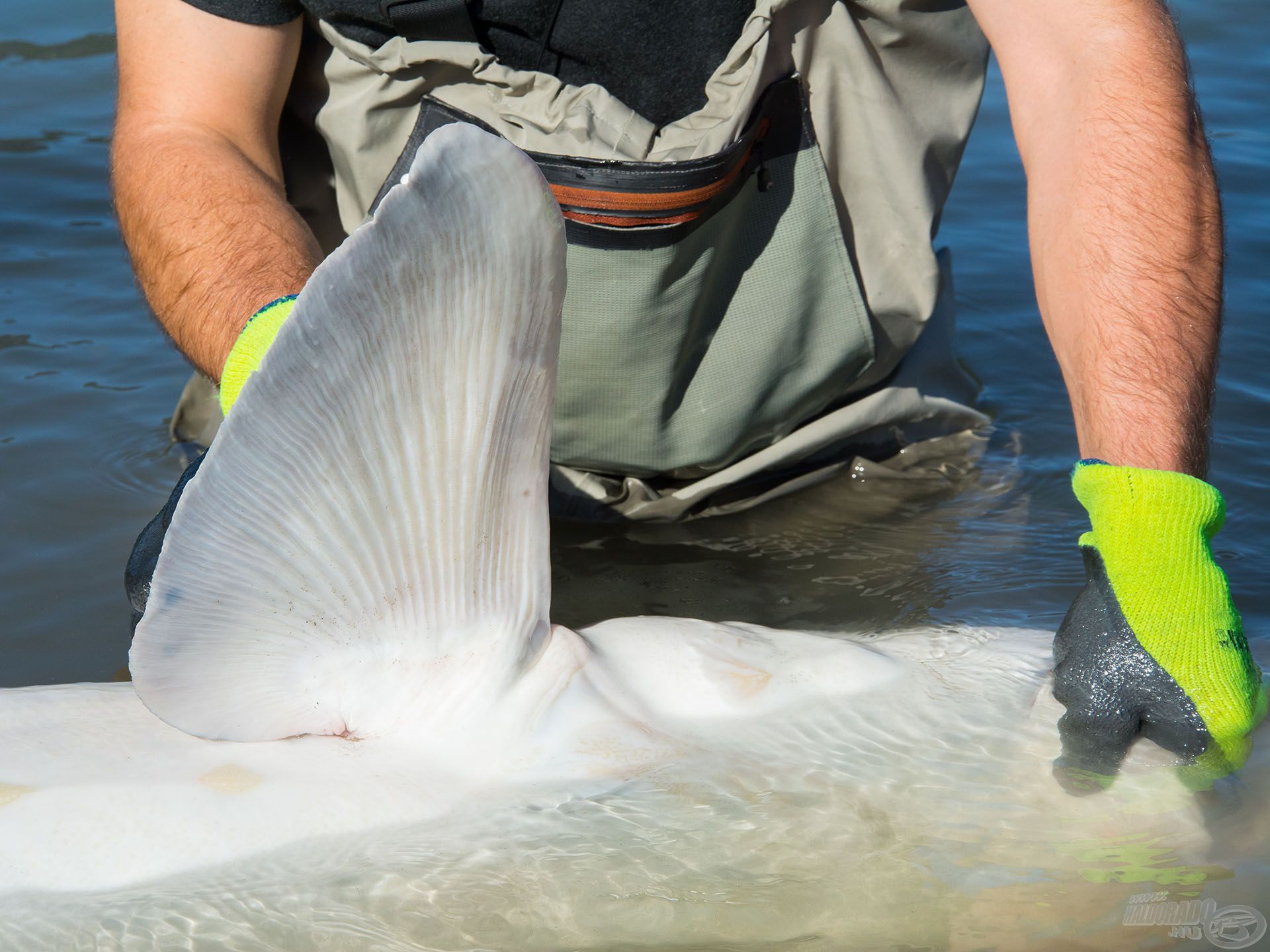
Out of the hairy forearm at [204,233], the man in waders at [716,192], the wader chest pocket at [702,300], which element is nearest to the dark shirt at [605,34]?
the man in waders at [716,192]

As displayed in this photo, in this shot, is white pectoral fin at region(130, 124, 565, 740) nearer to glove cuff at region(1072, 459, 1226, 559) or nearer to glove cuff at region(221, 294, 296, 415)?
glove cuff at region(221, 294, 296, 415)

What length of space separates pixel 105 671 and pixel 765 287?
1.26m

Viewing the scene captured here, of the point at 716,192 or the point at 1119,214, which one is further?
the point at 716,192

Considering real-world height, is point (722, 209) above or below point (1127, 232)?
below

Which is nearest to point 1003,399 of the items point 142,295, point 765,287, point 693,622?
point 765,287

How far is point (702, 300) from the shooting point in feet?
7.21

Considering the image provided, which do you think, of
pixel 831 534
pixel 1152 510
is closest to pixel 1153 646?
pixel 1152 510

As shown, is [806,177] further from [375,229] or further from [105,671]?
[105,671]

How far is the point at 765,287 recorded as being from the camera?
2.23 m

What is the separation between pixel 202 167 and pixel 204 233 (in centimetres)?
13

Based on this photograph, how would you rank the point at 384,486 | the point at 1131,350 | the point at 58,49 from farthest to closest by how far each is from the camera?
1. the point at 58,49
2. the point at 1131,350
3. the point at 384,486

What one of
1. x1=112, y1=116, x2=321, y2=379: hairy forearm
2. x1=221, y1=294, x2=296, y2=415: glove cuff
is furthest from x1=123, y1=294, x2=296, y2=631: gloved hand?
x1=112, y1=116, x2=321, y2=379: hairy forearm

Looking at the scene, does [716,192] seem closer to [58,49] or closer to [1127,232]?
[1127,232]

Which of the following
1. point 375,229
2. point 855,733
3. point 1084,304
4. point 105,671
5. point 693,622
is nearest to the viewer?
point 375,229
